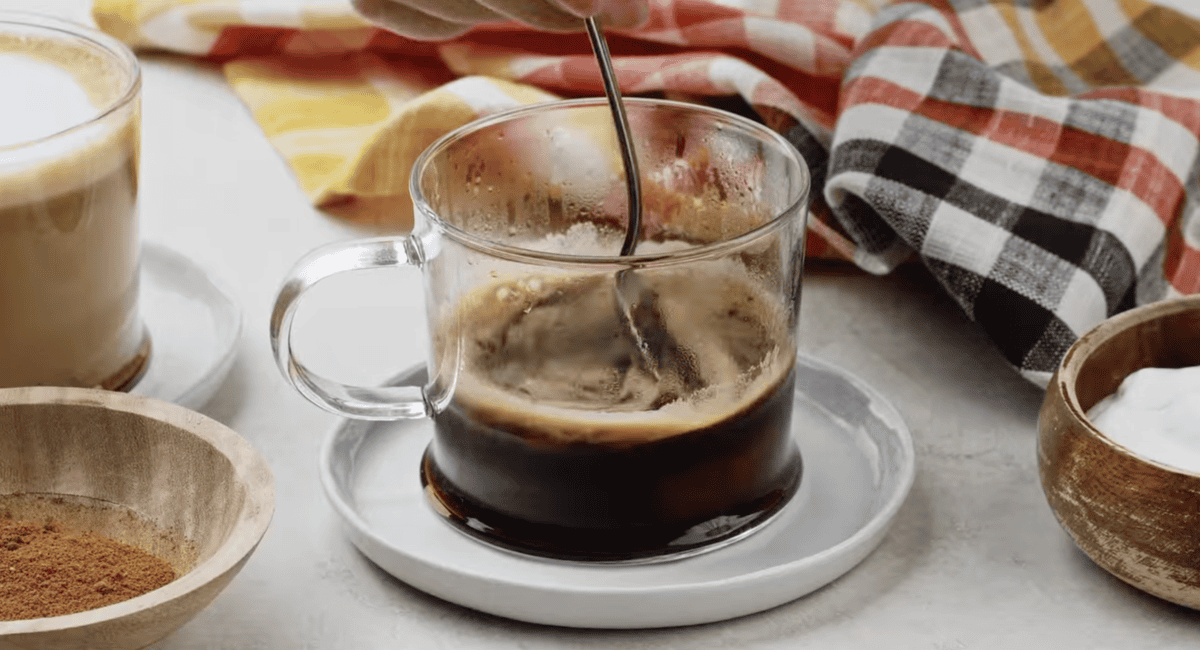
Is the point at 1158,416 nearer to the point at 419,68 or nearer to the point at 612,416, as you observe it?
the point at 612,416

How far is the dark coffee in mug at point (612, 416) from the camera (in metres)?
0.60

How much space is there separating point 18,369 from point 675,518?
11.8 inches

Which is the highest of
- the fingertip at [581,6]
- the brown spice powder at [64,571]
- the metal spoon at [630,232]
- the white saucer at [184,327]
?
the fingertip at [581,6]

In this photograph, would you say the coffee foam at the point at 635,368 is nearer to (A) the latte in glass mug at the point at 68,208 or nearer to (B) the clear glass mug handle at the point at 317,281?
(B) the clear glass mug handle at the point at 317,281

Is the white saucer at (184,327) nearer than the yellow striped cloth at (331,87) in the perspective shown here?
Yes

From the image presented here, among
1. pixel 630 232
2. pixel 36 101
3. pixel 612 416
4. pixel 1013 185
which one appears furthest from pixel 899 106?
pixel 36 101

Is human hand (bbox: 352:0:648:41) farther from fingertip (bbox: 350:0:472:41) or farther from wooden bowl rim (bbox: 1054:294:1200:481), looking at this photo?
wooden bowl rim (bbox: 1054:294:1200:481)

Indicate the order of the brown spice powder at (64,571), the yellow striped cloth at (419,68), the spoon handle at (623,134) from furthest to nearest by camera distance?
the yellow striped cloth at (419,68)
the spoon handle at (623,134)
the brown spice powder at (64,571)

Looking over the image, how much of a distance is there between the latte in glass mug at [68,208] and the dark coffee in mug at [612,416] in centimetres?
18

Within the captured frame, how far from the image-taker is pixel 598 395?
1.97 ft

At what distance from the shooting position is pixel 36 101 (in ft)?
2.36

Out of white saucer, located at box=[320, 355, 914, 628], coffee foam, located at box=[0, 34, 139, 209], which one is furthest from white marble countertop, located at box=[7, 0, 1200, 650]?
coffee foam, located at box=[0, 34, 139, 209]

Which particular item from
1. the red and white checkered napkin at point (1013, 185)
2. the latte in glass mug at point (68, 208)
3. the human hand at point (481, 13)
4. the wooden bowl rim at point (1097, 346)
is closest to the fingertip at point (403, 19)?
the human hand at point (481, 13)

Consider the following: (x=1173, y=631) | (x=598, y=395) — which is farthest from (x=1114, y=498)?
(x=598, y=395)
